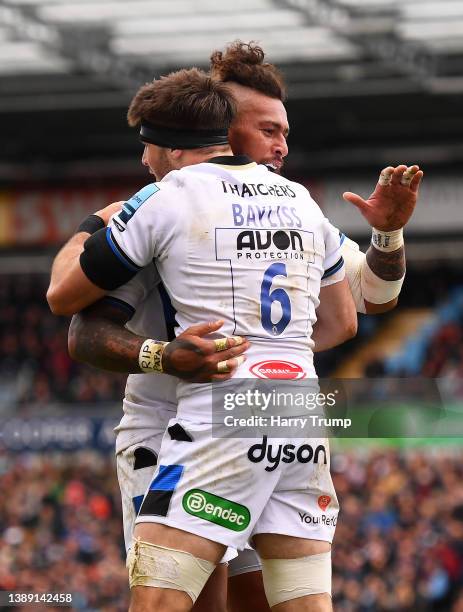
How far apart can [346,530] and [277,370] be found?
11.0 meters

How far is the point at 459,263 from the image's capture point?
23.2 metres

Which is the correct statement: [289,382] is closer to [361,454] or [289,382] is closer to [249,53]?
[249,53]

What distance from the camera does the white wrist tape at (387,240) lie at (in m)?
4.26

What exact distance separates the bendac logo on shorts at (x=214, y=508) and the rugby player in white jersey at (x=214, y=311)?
0.01 m

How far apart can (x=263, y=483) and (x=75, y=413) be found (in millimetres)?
13482

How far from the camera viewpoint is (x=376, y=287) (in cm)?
440

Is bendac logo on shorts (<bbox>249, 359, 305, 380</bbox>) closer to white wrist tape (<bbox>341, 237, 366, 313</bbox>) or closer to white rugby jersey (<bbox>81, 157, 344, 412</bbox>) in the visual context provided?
white rugby jersey (<bbox>81, 157, 344, 412</bbox>)

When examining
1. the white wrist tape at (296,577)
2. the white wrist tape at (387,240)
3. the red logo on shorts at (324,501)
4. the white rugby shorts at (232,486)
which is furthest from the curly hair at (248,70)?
the white wrist tape at (296,577)

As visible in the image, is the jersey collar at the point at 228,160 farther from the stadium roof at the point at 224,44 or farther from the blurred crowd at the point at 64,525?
the stadium roof at the point at 224,44

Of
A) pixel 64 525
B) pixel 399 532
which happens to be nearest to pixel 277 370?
pixel 399 532

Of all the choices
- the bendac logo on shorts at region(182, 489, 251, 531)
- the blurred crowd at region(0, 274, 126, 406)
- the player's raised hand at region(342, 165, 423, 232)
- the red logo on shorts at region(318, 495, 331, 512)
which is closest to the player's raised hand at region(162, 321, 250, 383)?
the bendac logo on shorts at region(182, 489, 251, 531)

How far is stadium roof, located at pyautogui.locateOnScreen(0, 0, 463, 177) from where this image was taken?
15.5 m

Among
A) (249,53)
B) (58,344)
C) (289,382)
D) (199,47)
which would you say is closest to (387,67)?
(199,47)

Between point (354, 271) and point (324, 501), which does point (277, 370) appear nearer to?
point (324, 501)
